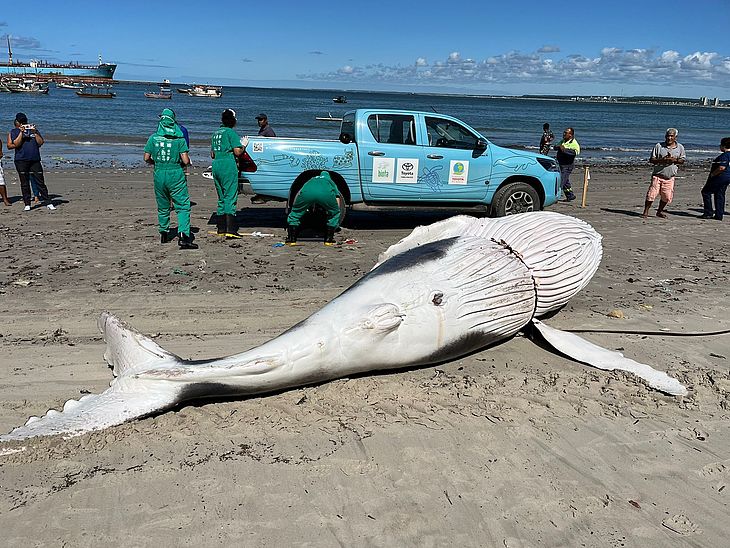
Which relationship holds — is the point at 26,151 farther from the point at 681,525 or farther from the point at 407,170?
the point at 681,525

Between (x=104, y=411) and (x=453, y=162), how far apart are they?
25.0 feet

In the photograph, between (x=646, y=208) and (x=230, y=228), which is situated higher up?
(x=646, y=208)

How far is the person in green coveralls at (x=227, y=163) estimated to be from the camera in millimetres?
8641

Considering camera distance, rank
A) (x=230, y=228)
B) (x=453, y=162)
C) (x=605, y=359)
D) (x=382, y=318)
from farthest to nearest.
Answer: (x=453, y=162) < (x=230, y=228) < (x=605, y=359) < (x=382, y=318)

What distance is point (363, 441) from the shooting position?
3.73 metres

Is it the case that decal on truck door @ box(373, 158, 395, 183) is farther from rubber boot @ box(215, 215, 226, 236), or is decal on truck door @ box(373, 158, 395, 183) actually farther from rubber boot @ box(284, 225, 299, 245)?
rubber boot @ box(215, 215, 226, 236)

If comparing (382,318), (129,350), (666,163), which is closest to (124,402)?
(129,350)

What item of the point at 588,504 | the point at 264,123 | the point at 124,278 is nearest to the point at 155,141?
the point at 124,278

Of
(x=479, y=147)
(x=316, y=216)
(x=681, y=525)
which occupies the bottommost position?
(x=681, y=525)

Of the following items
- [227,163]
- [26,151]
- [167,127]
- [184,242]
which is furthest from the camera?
[26,151]

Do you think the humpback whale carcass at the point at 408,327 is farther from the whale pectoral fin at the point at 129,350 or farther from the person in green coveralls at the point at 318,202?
the person in green coveralls at the point at 318,202

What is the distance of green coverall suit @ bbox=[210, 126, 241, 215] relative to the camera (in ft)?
28.3

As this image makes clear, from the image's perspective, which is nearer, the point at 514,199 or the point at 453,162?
the point at 453,162

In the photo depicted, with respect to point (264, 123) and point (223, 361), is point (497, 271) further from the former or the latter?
point (264, 123)
